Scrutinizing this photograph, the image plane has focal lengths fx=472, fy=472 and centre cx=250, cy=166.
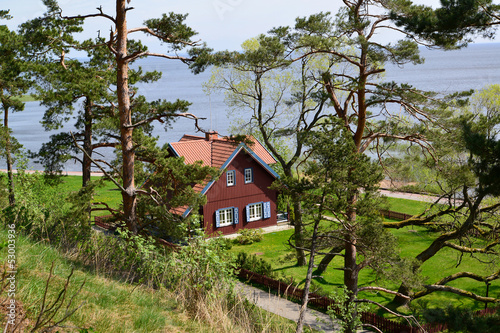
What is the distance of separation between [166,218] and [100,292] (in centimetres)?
774

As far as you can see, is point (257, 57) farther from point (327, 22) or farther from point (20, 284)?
point (20, 284)

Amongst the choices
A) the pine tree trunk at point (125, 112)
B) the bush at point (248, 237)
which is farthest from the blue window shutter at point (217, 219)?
the pine tree trunk at point (125, 112)

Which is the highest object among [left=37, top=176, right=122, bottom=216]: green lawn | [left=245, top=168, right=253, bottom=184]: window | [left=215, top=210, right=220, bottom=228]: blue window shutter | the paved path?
[left=245, top=168, right=253, bottom=184]: window

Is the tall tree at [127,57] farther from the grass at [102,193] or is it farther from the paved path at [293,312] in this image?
the grass at [102,193]

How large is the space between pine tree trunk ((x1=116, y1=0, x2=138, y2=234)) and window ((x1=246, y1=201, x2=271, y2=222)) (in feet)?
50.0

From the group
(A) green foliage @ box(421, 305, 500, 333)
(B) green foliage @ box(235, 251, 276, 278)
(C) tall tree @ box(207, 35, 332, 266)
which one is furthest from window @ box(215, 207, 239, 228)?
(A) green foliage @ box(421, 305, 500, 333)

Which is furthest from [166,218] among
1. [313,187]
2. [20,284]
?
[20,284]

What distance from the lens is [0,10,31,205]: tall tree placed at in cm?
1781

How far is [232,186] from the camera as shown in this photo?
2875cm

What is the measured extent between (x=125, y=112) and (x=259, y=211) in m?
16.9

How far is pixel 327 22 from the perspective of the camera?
641 inches

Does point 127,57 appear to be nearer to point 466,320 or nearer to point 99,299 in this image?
point 99,299

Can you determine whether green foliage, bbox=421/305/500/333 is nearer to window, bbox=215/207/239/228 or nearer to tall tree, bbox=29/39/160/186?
tall tree, bbox=29/39/160/186

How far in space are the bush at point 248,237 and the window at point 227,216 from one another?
1.13 m
